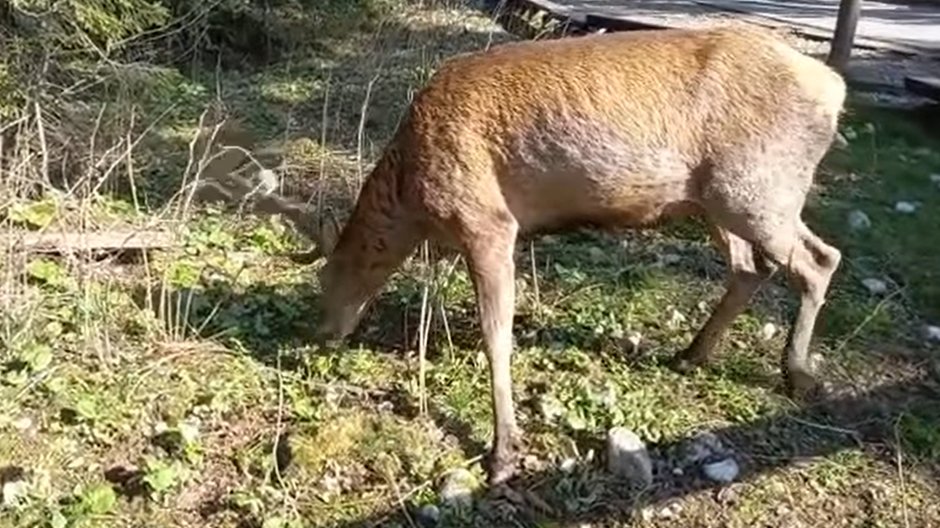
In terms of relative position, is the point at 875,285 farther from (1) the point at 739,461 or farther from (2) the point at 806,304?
(1) the point at 739,461

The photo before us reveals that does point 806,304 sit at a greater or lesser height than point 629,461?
greater

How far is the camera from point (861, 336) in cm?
586

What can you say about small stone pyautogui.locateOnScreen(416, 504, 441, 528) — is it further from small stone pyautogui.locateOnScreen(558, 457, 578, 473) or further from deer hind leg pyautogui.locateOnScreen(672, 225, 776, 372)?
deer hind leg pyautogui.locateOnScreen(672, 225, 776, 372)

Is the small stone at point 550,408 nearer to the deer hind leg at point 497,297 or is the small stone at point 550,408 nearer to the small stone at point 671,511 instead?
the deer hind leg at point 497,297

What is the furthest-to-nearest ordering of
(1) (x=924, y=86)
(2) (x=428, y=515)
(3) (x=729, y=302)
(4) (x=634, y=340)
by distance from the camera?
1. (1) (x=924, y=86)
2. (4) (x=634, y=340)
3. (3) (x=729, y=302)
4. (2) (x=428, y=515)

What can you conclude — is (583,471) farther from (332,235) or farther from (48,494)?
(48,494)

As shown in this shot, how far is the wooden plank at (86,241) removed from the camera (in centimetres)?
558

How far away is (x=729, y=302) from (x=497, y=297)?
1.12 m

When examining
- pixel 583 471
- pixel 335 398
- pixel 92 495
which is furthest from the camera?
pixel 335 398

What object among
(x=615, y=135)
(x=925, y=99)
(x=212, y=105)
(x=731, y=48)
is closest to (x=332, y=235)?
(x=615, y=135)

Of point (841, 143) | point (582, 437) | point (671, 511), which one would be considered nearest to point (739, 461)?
point (671, 511)

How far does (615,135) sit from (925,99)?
5216mm

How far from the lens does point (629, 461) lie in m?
4.82

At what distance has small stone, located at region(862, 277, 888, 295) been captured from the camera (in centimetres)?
628
